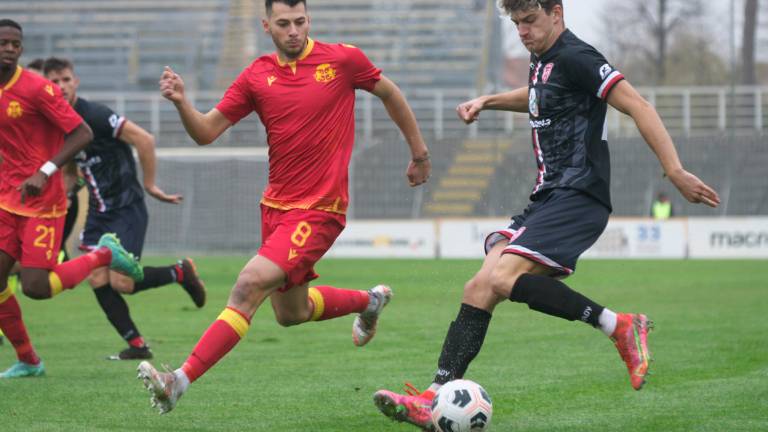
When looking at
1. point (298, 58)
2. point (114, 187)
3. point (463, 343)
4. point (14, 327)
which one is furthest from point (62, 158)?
point (463, 343)

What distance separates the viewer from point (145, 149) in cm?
972

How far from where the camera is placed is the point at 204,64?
34688 millimetres

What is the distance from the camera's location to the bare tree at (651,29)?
40250mm

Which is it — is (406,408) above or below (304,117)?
below

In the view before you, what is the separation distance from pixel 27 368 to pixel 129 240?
5.87ft

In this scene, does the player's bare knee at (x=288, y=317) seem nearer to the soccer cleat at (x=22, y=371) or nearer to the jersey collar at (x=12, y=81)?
the soccer cleat at (x=22, y=371)

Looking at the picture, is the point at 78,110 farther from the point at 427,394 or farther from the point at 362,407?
the point at 427,394

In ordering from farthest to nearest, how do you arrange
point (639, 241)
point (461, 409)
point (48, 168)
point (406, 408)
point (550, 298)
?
point (639, 241)
point (48, 168)
point (550, 298)
point (406, 408)
point (461, 409)

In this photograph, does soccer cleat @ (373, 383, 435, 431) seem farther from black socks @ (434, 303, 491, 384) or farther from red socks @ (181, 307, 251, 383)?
red socks @ (181, 307, 251, 383)

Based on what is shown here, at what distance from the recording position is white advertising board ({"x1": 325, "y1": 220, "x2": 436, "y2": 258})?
27953 millimetres

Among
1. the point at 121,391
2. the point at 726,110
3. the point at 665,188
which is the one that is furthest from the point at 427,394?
the point at 726,110

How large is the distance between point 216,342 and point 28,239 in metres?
2.56

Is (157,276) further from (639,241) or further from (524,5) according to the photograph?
(639,241)

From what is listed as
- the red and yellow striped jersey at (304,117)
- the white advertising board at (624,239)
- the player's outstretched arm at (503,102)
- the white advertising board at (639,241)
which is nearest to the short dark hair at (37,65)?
the red and yellow striped jersey at (304,117)
